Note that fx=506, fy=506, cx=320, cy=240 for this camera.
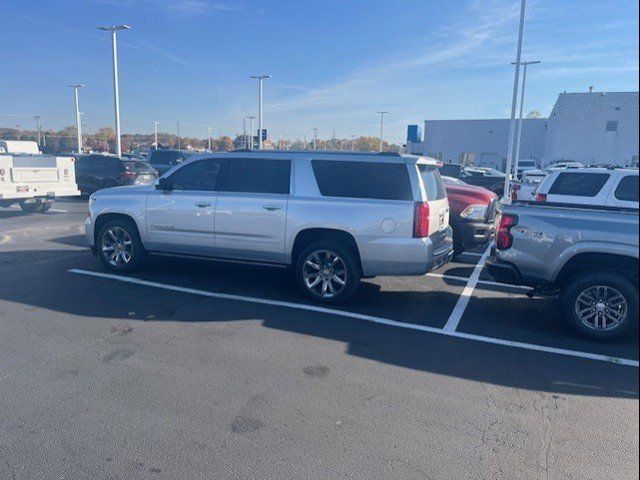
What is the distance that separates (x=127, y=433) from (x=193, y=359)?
1255 mm

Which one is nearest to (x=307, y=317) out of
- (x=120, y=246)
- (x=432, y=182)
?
(x=432, y=182)

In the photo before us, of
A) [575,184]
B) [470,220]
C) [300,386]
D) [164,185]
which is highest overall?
[575,184]

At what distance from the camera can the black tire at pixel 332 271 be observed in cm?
630

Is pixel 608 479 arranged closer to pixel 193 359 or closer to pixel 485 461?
pixel 485 461

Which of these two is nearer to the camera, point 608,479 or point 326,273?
point 608,479

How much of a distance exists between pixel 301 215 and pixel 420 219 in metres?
1.51

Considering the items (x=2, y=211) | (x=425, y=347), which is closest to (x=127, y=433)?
(x=425, y=347)

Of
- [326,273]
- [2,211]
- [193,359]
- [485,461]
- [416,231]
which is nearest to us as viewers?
[485,461]

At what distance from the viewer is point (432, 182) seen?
663 cm

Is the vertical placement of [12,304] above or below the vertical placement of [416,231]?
below

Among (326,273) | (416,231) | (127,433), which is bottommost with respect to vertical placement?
(127,433)

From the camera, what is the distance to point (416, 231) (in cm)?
602

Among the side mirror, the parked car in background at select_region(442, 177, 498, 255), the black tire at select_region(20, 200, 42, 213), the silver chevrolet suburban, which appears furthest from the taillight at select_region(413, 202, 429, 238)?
the black tire at select_region(20, 200, 42, 213)

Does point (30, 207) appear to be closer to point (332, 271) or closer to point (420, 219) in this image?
point (332, 271)
